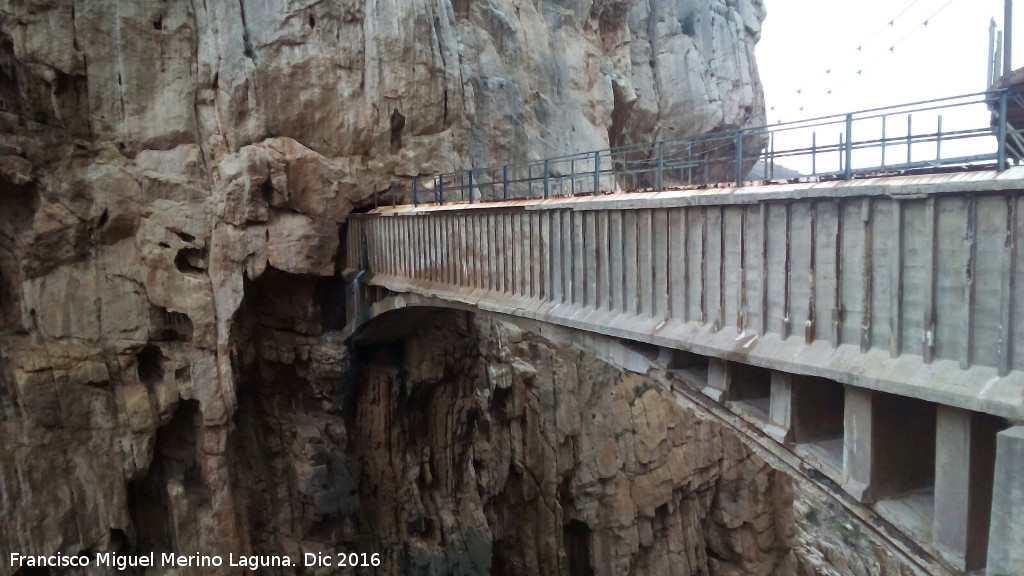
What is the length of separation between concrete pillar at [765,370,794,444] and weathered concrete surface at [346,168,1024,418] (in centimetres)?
36

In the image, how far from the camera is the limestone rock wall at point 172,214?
1280 centimetres

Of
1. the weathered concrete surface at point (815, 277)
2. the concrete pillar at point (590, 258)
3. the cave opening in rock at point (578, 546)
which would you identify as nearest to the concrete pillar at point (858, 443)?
the weathered concrete surface at point (815, 277)

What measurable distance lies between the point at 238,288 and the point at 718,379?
10.3 metres

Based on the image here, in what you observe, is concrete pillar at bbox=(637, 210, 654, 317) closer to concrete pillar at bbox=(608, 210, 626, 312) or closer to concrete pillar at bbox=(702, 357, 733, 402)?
concrete pillar at bbox=(608, 210, 626, 312)

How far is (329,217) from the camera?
1402 cm

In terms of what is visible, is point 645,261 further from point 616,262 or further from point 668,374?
point 668,374

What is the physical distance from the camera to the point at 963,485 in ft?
16.8

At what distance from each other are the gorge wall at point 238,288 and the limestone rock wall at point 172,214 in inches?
1.8

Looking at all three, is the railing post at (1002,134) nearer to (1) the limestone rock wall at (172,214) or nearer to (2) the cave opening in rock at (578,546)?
(1) the limestone rock wall at (172,214)

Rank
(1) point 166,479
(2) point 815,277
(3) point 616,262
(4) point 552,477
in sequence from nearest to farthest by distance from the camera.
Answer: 1. (2) point 815,277
2. (3) point 616,262
3. (1) point 166,479
4. (4) point 552,477

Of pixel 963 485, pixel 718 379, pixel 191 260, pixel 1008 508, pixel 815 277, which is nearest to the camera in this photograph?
pixel 1008 508

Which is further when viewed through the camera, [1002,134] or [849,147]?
[849,147]

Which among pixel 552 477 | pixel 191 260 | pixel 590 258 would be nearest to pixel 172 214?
pixel 191 260

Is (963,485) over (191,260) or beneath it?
beneath
